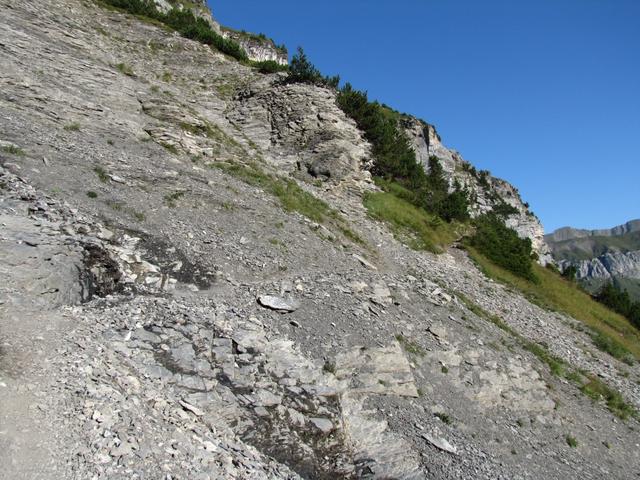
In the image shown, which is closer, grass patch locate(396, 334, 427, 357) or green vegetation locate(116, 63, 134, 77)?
grass patch locate(396, 334, 427, 357)

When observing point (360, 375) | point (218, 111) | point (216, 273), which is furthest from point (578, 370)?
point (218, 111)

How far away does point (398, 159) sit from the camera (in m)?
34.6

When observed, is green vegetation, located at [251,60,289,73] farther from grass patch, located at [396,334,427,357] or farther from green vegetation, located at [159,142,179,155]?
grass patch, located at [396,334,427,357]

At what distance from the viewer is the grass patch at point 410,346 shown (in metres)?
13.7

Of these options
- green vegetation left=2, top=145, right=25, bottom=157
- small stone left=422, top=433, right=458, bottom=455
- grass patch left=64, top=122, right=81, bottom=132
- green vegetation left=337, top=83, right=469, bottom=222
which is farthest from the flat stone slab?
green vegetation left=337, top=83, right=469, bottom=222

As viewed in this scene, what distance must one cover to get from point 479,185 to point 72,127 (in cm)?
6651

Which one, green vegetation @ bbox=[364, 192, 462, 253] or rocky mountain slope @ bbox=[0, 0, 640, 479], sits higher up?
green vegetation @ bbox=[364, 192, 462, 253]

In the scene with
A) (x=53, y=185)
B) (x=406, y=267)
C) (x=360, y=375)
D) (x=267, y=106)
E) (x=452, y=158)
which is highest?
(x=452, y=158)

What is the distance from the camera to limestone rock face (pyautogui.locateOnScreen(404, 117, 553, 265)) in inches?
2514

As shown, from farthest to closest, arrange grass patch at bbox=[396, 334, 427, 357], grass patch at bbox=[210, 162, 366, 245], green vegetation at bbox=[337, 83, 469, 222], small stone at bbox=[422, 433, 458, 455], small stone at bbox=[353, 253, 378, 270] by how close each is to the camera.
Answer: green vegetation at bbox=[337, 83, 469, 222] < grass patch at bbox=[210, 162, 366, 245] < small stone at bbox=[353, 253, 378, 270] < grass patch at bbox=[396, 334, 427, 357] < small stone at bbox=[422, 433, 458, 455]

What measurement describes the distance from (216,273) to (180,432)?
6.65m

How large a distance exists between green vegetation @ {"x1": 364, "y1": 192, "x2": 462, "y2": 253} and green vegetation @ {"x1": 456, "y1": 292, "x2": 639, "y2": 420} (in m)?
7.73

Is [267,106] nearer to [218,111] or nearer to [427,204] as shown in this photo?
[218,111]

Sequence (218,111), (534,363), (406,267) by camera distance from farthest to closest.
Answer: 1. (218,111)
2. (406,267)
3. (534,363)
